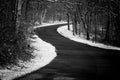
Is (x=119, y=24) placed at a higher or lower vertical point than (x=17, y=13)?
lower

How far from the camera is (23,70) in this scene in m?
14.1

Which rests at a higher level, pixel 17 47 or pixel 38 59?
pixel 17 47

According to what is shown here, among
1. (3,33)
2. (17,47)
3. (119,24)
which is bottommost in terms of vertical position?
(119,24)

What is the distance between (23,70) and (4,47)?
171 centimetres

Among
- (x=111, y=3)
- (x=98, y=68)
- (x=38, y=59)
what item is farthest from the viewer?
(x=111, y=3)

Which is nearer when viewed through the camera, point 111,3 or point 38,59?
point 38,59

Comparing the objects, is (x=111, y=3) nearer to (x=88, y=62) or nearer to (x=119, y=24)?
(x=119, y=24)

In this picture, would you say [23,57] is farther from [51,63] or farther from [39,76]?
[39,76]

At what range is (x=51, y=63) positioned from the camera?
16859mm

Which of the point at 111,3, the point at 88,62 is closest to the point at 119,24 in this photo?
A: the point at 111,3

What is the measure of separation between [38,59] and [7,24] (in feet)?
14.8

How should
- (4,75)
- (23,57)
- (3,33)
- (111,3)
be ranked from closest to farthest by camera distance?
(4,75) < (3,33) < (23,57) < (111,3)

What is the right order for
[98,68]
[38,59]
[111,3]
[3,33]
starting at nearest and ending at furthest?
[3,33], [98,68], [38,59], [111,3]

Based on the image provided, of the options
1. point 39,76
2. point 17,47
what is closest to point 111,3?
point 17,47
